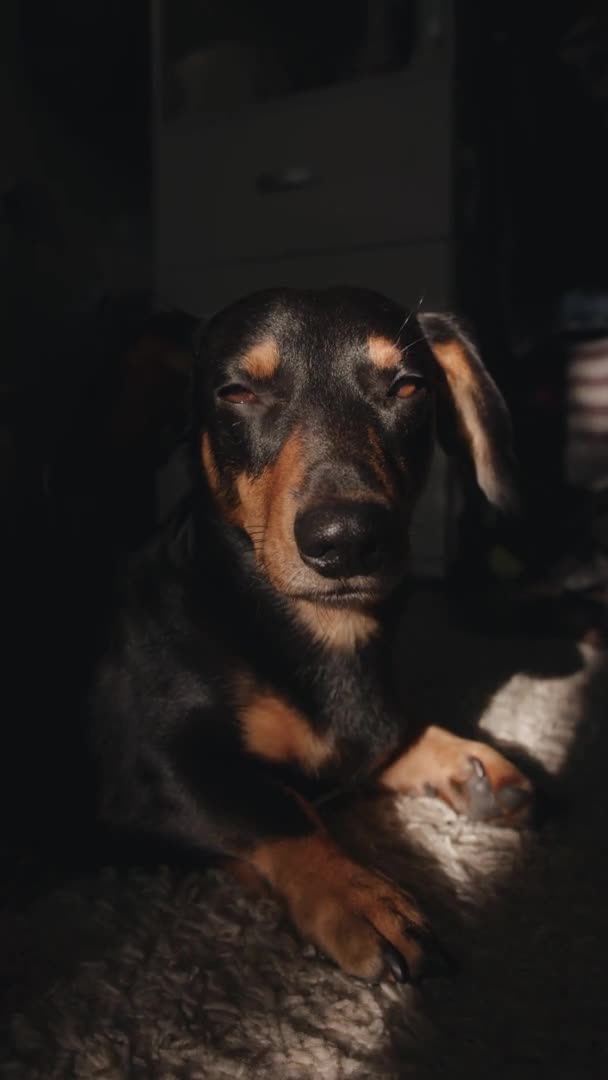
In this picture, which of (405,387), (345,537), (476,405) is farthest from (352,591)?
(476,405)

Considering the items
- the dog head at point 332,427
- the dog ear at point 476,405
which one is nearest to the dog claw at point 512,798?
the dog head at point 332,427

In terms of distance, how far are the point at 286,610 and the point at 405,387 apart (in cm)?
32

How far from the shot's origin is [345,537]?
80 centimetres

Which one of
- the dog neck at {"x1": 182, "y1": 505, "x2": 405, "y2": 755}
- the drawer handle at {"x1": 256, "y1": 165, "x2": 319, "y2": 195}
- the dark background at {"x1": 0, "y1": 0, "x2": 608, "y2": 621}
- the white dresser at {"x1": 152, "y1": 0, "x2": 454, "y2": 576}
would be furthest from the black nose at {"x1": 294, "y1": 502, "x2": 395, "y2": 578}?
the drawer handle at {"x1": 256, "y1": 165, "x2": 319, "y2": 195}

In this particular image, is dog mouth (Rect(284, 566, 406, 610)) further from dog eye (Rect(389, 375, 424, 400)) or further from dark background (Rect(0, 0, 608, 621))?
dark background (Rect(0, 0, 608, 621))

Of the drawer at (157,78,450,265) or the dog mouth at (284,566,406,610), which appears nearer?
the dog mouth at (284,566,406,610)

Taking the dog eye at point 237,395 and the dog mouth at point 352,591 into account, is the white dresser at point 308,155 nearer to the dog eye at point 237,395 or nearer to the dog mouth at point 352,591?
the dog eye at point 237,395

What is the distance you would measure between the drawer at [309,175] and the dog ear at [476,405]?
100 centimetres

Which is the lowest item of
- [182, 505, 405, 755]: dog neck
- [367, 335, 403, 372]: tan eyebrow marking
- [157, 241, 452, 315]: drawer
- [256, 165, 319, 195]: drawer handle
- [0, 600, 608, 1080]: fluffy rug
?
[0, 600, 608, 1080]: fluffy rug

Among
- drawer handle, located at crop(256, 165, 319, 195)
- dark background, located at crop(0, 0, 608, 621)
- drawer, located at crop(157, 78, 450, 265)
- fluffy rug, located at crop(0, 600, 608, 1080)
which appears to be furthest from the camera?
drawer handle, located at crop(256, 165, 319, 195)

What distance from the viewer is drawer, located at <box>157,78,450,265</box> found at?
2049mm

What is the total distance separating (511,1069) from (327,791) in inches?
18.0

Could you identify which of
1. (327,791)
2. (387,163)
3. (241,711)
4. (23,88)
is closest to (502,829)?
(327,791)

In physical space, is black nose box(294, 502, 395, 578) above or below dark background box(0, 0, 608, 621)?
below
